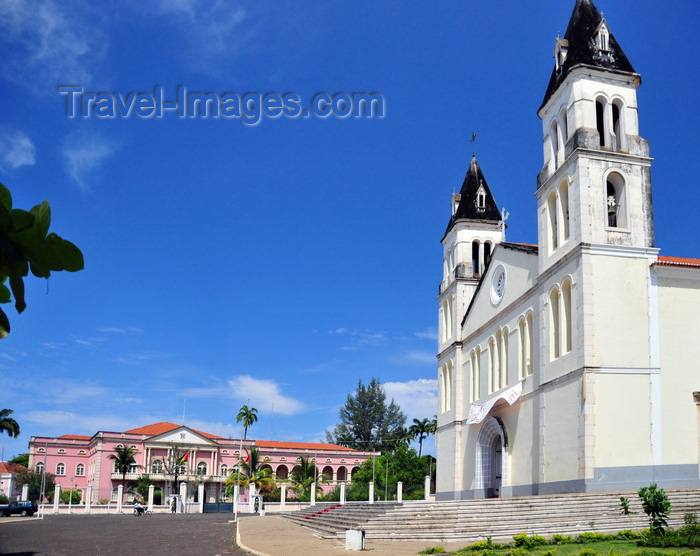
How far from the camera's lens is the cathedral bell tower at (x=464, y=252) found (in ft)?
129

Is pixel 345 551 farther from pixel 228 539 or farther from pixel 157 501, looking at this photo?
pixel 157 501

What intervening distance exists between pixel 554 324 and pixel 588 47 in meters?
10.3

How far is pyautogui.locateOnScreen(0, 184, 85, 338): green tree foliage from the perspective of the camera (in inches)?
51.1

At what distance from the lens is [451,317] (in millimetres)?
40531

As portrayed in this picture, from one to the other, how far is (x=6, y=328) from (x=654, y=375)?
2533 cm

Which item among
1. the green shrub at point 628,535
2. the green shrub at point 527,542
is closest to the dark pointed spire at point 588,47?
the green shrub at point 628,535

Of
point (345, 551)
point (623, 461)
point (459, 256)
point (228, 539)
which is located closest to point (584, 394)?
point (623, 461)

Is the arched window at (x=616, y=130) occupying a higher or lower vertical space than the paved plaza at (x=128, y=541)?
higher

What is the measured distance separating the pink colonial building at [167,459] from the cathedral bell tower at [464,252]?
35.1m

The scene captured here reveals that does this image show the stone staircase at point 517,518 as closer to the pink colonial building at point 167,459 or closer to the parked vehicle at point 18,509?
the parked vehicle at point 18,509

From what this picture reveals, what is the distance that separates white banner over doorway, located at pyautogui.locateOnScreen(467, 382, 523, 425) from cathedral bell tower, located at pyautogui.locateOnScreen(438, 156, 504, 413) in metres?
3.56

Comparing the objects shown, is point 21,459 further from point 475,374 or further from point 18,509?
point 475,374

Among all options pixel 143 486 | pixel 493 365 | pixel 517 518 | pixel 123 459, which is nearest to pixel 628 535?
pixel 517 518

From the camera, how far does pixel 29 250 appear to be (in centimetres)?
134
